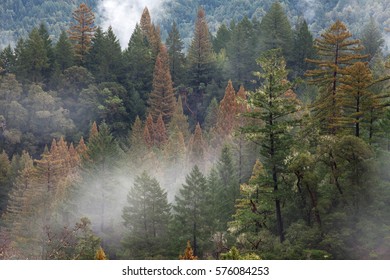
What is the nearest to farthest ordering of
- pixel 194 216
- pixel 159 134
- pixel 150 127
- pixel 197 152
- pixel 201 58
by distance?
pixel 194 216 → pixel 197 152 → pixel 159 134 → pixel 150 127 → pixel 201 58

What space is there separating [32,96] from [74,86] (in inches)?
307

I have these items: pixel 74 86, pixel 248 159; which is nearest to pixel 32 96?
pixel 74 86

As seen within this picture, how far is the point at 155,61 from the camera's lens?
106 metres

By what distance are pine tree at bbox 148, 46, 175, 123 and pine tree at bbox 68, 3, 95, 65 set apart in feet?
49.5

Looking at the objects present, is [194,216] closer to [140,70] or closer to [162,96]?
[162,96]

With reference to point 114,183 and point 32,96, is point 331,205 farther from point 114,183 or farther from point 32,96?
point 32,96

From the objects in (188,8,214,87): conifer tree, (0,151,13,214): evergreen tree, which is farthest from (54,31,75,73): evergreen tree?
(0,151,13,214): evergreen tree

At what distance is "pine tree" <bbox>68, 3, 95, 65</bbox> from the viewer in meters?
103

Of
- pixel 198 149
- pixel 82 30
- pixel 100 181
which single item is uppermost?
pixel 82 30

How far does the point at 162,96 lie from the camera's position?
97.8 meters

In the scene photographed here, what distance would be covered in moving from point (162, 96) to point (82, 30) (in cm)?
2079

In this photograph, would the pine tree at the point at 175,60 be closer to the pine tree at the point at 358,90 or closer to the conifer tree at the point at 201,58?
the conifer tree at the point at 201,58

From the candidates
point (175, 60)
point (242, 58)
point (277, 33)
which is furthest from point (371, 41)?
point (175, 60)

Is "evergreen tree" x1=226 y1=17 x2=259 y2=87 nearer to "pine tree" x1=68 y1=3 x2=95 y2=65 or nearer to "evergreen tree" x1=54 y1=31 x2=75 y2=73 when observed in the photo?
"pine tree" x1=68 y1=3 x2=95 y2=65
